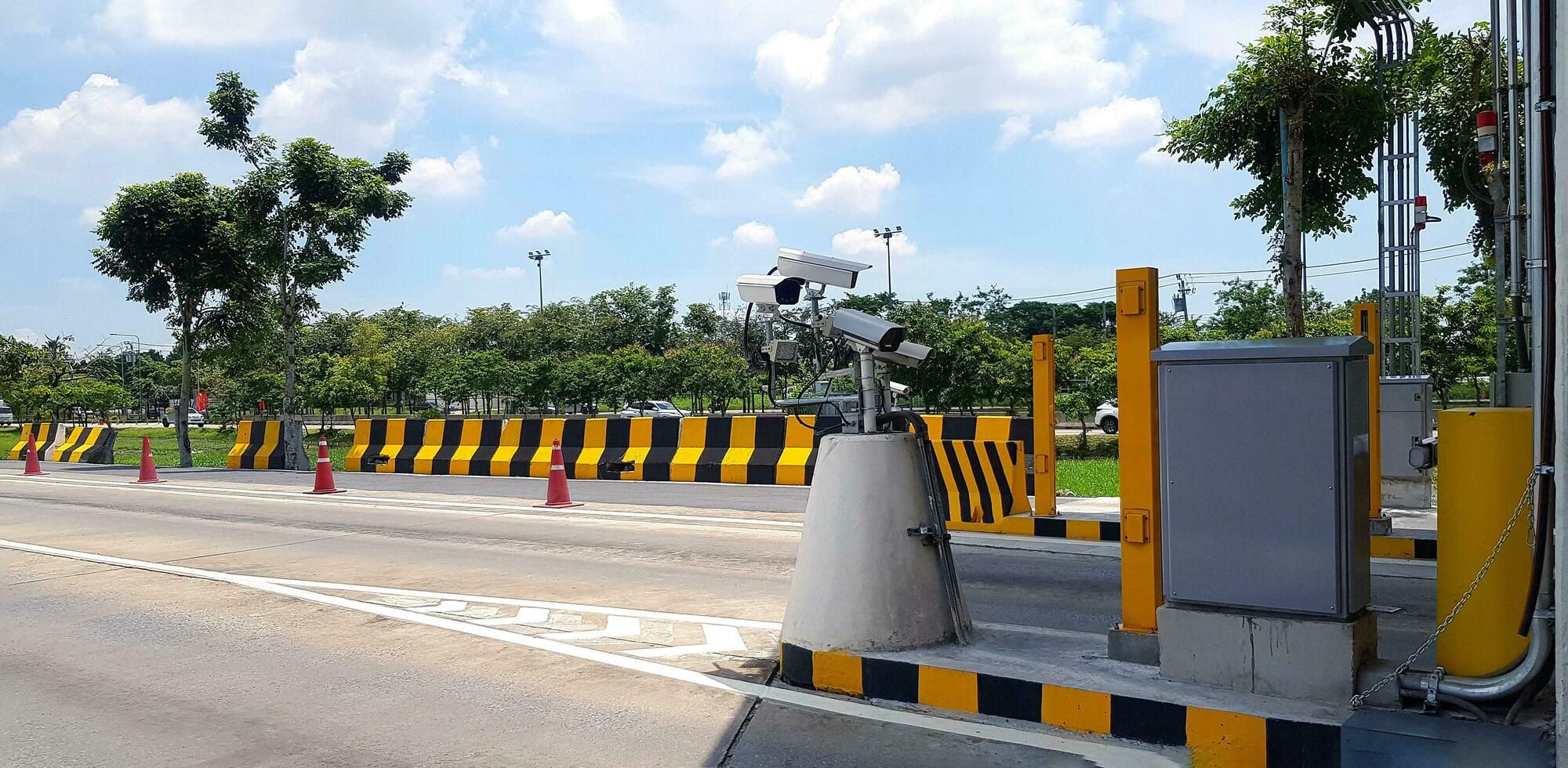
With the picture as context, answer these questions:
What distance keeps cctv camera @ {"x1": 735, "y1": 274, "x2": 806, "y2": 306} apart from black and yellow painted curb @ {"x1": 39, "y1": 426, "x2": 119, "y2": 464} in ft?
85.5

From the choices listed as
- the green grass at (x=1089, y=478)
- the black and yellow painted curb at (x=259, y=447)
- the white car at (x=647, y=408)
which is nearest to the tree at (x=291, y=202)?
the black and yellow painted curb at (x=259, y=447)

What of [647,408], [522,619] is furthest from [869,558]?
[647,408]

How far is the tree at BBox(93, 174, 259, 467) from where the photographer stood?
→ 75.6 feet

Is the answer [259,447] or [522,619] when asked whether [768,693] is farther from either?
[259,447]

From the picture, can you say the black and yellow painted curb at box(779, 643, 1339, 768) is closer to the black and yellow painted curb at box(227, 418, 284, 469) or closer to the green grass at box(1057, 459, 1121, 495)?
the green grass at box(1057, 459, 1121, 495)

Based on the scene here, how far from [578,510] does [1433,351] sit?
26.0m

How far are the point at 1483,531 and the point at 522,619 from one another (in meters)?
5.13

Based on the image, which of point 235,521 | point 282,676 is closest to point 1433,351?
point 235,521

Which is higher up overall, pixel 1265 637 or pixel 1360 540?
pixel 1360 540

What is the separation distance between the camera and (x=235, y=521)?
1224cm

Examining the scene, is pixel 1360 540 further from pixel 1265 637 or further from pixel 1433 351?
pixel 1433 351

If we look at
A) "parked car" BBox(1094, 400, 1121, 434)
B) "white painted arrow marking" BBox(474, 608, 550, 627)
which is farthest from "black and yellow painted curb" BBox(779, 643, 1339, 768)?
"parked car" BBox(1094, 400, 1121, 434)

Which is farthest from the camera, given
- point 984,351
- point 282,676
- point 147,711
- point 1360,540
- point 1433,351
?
point 984,351

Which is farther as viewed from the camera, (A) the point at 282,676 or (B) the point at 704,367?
(B) the point at 704,367
